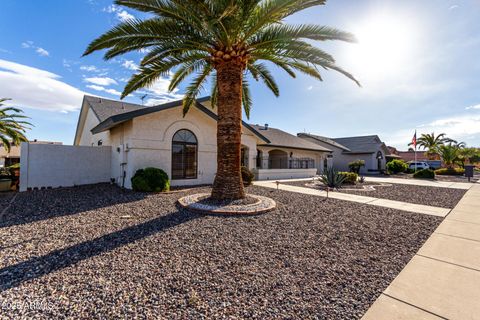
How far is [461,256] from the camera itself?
4.30 meters

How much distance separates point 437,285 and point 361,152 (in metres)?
32.8

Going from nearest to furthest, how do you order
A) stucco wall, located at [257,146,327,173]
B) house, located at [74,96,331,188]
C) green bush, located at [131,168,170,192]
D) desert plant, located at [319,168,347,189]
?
green bush, located at [131,168,170,192]
house, located at [74,96,331,188]
desert plant, located at [319,168,347,189]
stucco wall, located at [257,146,327,173]

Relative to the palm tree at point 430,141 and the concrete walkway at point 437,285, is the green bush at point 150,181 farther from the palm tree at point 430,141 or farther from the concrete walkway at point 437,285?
the palm tree at point 430,141

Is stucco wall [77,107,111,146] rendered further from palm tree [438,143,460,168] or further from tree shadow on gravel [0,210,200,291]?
palm tree [438,143,460,168]

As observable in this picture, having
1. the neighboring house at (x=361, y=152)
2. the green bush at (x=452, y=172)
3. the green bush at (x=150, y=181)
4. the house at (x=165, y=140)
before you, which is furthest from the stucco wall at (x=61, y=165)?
the green bush at (x=452, y=172)

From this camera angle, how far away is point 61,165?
13023 millimetres

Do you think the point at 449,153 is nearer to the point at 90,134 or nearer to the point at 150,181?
the point at 150,181

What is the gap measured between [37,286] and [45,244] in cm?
198

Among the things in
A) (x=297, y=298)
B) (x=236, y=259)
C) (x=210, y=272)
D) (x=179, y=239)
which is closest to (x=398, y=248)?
(x=297, y=298)

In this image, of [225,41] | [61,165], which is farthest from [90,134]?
[225,41]

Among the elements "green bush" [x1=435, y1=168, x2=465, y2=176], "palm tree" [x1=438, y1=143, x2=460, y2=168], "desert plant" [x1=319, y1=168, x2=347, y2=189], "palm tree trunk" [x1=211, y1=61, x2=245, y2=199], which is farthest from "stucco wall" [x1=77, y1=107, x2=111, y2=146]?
"palm tree" [x1=438, y1=143, x2=460, y2=168]

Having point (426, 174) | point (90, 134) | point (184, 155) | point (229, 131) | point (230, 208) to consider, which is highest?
point (90, 134)

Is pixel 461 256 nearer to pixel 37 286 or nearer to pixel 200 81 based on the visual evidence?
pixel 37 286

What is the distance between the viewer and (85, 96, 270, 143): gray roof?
436 inches
